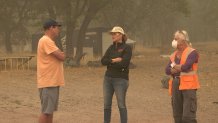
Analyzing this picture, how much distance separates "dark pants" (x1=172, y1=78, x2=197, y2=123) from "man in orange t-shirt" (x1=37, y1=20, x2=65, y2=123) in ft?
5.88

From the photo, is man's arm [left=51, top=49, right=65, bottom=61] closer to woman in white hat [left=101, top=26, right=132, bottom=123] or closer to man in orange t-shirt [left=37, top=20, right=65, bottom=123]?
man in orange t-shirt [left=37, top=20, right=65, bottom=123]

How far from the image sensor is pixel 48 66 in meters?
7.14

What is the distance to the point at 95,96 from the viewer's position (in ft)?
46.8

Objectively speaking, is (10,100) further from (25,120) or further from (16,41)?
(16,41)

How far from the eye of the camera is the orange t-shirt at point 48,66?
7.10 m

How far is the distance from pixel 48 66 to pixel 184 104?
2.16 meters

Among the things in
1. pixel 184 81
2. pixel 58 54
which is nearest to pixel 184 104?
pixel 184 81

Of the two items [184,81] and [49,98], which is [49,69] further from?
[184,81]

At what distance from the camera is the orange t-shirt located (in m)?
7.10

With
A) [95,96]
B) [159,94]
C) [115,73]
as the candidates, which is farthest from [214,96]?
[115,73]

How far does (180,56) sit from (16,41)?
49.9 metres

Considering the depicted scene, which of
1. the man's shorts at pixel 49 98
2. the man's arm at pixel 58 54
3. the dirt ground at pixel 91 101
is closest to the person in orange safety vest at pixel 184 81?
the man's arm at pixel 58 54

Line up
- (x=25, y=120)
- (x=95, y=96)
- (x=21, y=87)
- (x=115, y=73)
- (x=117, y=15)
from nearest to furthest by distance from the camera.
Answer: (x=115, y=73), (x=25, y=120), (x=95, y=96), (x=21, y=87), (x=117, y=15)

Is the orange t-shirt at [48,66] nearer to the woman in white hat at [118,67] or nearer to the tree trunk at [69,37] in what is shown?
the woman in white hat at [118,67]
